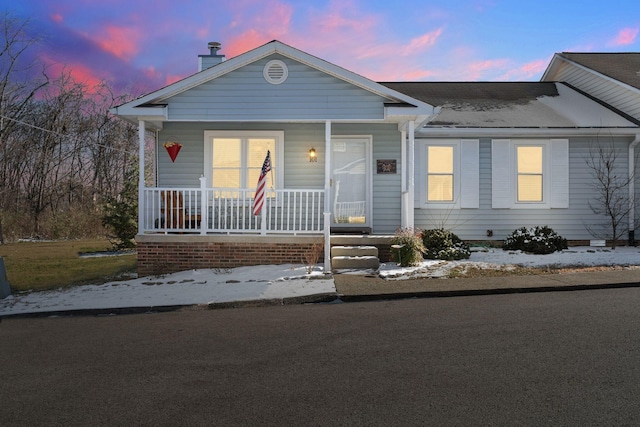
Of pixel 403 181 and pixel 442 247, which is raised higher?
pixel 403 181

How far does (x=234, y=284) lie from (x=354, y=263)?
2.62 m

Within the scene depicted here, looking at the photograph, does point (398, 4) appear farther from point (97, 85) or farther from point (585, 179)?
point (97, 85)

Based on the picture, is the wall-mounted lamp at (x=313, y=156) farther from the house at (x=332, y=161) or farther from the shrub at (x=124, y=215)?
the shrub at (x=124, y=215)

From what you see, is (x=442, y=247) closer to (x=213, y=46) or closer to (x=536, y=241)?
(x=536, y=241)

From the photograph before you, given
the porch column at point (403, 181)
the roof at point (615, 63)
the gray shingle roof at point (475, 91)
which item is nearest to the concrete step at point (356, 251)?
the porch column at point (403, 181)

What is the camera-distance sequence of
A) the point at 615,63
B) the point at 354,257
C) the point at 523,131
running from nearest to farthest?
the point at 354,257, the point at 523,131, the point at 615,63

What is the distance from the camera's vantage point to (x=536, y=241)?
41.8 ft

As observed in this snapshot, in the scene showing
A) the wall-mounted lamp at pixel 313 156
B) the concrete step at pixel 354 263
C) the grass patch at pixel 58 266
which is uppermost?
the wall-mounted lamp at pixel 313 156

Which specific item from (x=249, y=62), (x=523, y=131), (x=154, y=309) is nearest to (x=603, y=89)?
(x=523, y=131)

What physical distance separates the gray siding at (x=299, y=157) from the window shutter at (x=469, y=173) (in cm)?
204

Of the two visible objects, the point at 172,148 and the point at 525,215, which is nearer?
the point at 172,148

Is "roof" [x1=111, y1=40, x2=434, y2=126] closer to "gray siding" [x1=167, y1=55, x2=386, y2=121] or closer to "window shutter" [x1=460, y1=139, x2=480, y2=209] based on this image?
"gray siding" [x1=167, y1=55, x2=386, y2=121]

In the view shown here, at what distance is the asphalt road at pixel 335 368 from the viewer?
3.65 m

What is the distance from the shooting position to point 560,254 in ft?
40.2
